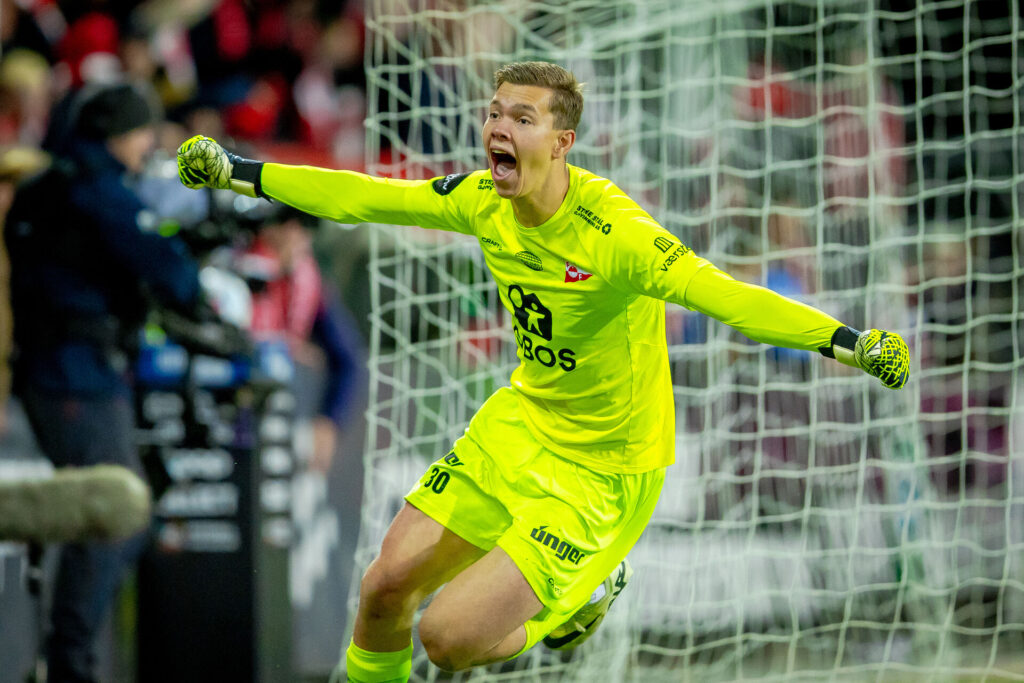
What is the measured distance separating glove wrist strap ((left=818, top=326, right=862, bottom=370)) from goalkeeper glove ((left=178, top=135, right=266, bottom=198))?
182 centimetres

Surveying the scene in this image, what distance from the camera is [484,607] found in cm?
329

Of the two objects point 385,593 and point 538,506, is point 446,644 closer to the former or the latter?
point 385,593

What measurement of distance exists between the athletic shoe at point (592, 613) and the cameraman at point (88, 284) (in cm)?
184

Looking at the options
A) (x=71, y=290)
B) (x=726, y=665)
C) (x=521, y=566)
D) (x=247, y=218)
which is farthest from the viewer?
A: (x=726, y=665)

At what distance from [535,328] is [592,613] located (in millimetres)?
1069

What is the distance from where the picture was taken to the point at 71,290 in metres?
4.71

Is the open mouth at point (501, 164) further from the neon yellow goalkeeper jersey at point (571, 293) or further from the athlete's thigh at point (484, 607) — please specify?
the athlete's thigh at point (484, 607)

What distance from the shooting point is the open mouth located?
3.24 m

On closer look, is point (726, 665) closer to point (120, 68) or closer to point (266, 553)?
point (266, 553)

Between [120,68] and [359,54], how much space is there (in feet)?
7.49

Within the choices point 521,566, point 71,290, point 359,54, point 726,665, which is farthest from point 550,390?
point 359,54

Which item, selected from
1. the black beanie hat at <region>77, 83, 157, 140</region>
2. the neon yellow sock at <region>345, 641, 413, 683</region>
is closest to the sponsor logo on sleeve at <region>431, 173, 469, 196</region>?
the neon yellow sock at <region>345, 641, 413, 683</region>

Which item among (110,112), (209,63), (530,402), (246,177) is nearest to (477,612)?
(530,402)

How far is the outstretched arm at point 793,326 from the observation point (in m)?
2.73
